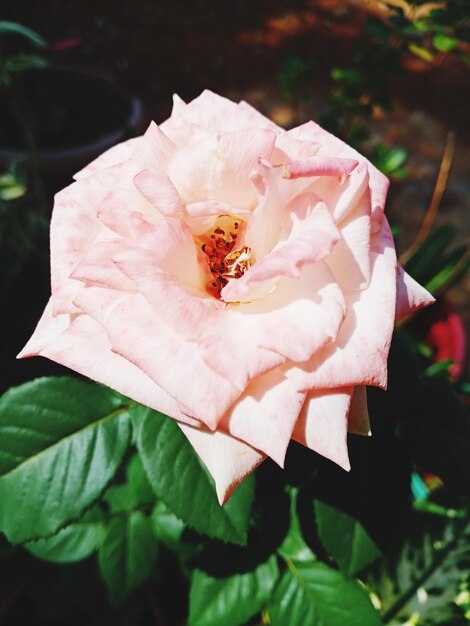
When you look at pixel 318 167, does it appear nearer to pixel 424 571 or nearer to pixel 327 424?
pixel 327 424

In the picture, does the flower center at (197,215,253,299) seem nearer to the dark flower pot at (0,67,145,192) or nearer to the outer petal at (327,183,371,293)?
the outer petal at (327,183,371,293)

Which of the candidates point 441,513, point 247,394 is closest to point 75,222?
point 247,394

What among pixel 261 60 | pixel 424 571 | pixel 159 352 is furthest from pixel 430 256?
pixel 261 60

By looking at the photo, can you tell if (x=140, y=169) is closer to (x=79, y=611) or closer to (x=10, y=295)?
(x=79, y=611)

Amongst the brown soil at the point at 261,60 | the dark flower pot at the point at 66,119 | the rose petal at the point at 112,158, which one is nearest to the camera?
the rose petal at the point at 112,158

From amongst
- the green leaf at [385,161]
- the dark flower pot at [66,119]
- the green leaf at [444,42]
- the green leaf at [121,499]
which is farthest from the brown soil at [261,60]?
the green leaf at [121,499]

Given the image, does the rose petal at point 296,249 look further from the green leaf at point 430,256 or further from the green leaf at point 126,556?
the green leaf at point 430,256

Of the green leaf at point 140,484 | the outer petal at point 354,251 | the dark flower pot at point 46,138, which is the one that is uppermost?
the outer petal at point 354,251
